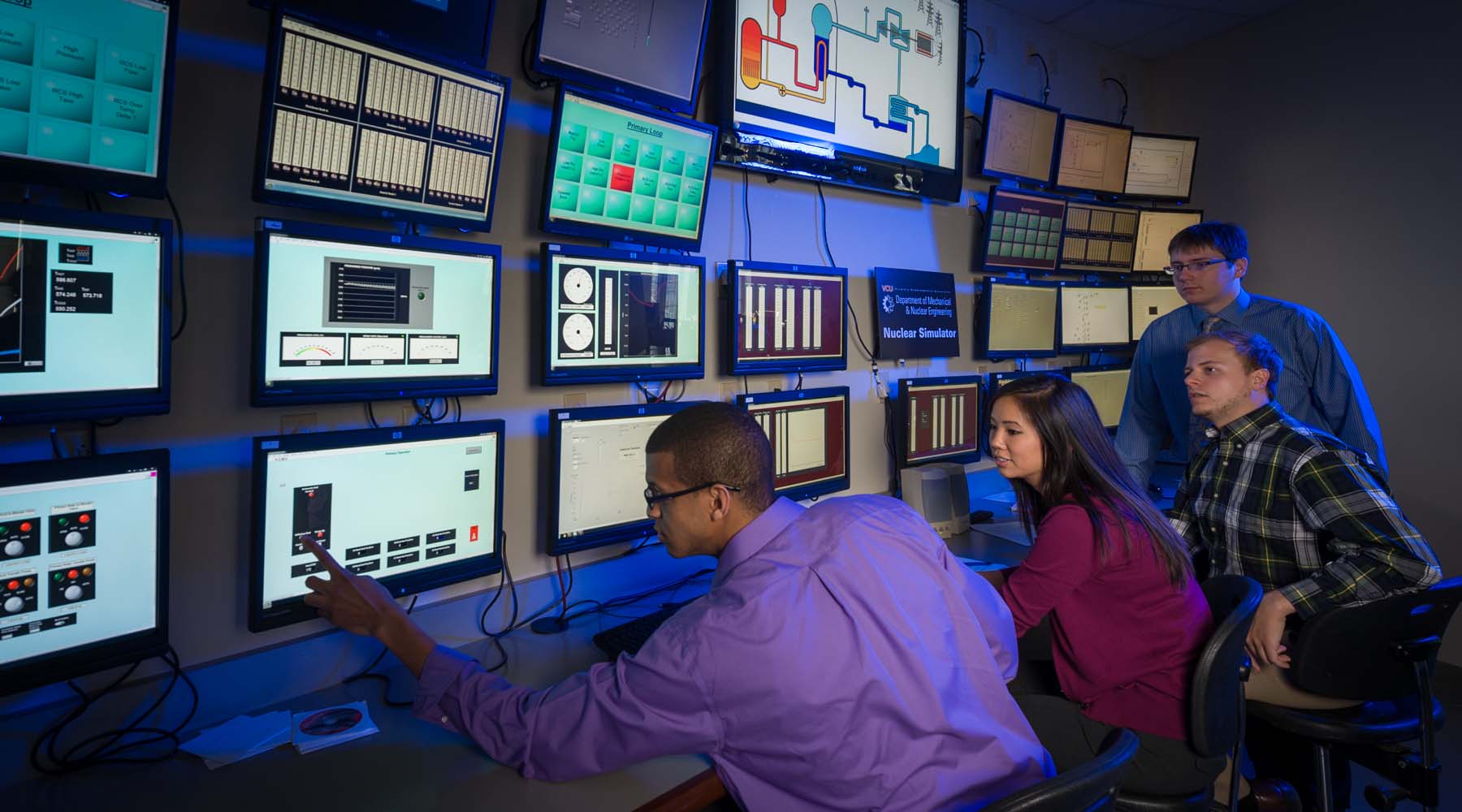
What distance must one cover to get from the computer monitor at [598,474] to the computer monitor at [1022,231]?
1.77 m

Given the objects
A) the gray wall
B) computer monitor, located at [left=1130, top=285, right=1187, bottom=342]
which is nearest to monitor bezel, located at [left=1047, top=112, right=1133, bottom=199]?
computer monitor, located at [left=1130, top=285, right=1187, bottom=342]

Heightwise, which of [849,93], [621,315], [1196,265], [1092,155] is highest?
[1092,155]

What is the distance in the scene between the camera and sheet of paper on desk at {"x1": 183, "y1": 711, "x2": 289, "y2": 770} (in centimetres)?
123

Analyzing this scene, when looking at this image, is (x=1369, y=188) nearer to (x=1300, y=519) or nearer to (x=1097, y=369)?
(x=1097, y=369)

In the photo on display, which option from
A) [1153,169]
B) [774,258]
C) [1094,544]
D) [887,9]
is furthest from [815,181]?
[1153,169]

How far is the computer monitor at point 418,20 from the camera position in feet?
4.57

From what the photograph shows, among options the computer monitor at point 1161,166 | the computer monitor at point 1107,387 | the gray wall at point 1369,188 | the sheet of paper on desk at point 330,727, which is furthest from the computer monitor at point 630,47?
the gray wall at point 1369,188

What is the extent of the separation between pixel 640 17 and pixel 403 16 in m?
0.62

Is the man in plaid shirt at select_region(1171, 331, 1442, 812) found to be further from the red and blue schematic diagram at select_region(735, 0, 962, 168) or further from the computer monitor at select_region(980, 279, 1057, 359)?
the red and blue schematic diagram at select_region(735, 0, 962, 168)

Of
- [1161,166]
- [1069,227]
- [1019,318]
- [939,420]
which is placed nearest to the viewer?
[939,420]

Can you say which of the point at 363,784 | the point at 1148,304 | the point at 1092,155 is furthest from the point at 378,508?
the point at 1148,304

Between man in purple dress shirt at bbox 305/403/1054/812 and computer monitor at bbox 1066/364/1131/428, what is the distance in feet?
8.31

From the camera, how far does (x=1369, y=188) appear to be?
130 inches

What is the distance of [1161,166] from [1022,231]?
1.00 metres
